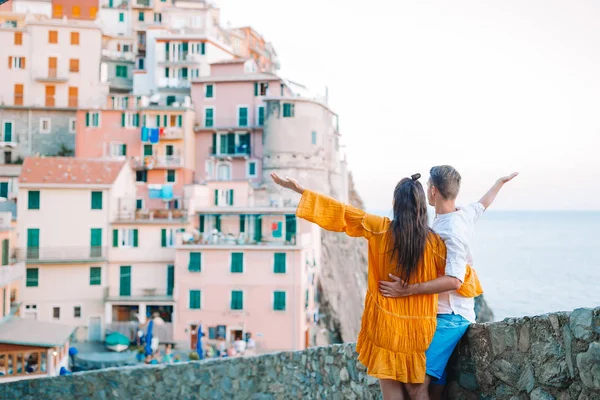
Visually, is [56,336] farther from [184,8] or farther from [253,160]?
[184,8]

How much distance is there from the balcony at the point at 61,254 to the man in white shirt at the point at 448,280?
32.7 meters

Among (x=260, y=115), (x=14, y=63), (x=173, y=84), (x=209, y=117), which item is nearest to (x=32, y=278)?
(x=209, y=117)

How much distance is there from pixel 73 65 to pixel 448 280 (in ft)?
159

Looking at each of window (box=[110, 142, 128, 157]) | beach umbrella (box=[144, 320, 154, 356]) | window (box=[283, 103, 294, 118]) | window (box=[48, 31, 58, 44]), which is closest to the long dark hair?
beach umbrella (box=[144, 320, 154, 356])

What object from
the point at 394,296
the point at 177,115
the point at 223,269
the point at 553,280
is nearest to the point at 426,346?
the point at 394,296

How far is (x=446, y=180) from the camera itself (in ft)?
15.4

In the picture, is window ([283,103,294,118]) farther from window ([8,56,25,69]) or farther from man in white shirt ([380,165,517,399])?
man in white shirt ([380,165,517,399])

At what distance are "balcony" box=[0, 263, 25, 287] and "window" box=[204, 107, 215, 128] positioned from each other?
17024 millimetres

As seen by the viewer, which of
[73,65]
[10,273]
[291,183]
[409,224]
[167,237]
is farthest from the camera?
[73,65]

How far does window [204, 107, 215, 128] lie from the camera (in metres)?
46.1

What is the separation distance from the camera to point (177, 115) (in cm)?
4456

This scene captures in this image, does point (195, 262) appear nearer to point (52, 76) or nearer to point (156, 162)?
point (156, 162)

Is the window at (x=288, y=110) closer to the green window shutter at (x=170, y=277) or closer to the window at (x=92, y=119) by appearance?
the window at (x=92, y=119)

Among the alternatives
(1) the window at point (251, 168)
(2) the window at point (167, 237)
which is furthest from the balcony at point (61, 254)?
(1) the window at point (251, 168)
